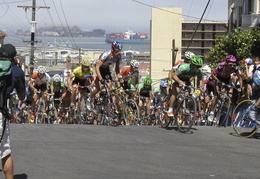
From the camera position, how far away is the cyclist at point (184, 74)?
12.1 meters

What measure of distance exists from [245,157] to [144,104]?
687 cm

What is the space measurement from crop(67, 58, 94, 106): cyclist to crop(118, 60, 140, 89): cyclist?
0.92 metres

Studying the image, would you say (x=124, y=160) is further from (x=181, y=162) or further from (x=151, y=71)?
(x=151, y=71)

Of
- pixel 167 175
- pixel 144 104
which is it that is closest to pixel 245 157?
pixel 167 175

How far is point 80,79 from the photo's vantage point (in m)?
16.1

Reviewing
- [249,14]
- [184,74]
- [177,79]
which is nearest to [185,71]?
[184,74]

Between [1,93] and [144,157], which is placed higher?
[1,93]

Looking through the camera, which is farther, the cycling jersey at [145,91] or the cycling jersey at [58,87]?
the cycling jersey at [58,87]

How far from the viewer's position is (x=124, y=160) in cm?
937

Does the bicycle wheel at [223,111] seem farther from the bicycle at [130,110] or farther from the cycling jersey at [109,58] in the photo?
the cycling jersey at [109,58]

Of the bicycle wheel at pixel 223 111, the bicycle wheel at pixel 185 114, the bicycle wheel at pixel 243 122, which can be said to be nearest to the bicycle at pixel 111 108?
the bicycle wheel at pixel 185 114

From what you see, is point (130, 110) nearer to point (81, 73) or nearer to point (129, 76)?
point (129, 76)

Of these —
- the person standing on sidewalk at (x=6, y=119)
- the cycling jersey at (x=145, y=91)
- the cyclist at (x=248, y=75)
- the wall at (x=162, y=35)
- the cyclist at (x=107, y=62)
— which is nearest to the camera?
the person standing on sidewalk at (x=6, y=119)

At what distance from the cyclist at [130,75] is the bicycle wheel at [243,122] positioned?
4186 mm
